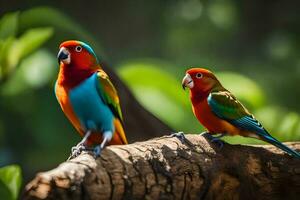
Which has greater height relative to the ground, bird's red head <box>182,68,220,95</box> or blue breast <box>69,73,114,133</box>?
bird's red head <box>182,68,220,95</box>

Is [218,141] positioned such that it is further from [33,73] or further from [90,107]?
[33,73]

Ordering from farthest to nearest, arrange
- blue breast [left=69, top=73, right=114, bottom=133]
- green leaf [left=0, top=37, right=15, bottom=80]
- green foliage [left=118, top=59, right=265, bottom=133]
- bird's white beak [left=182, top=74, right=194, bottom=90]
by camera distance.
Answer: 1. green foliage [left=118, top=59, right=265, bottom=133]
2. green leaf [left=0, top=37, right=15, bottom=80]
3. bird's white beak [left=182, top=74, right=194, bottom=90]
4. blue breast [left=69, top=73, right=114, bottom=133]

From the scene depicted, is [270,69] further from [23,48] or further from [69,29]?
[23,48]

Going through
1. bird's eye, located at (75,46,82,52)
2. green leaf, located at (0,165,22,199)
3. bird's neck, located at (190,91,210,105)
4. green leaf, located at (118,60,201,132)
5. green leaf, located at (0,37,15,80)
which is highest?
bird's eye, located at (75,46,82,52)

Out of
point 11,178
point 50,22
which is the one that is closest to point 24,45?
point 50,22

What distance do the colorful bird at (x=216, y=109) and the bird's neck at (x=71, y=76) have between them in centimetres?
25

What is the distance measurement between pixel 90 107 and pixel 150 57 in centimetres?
234

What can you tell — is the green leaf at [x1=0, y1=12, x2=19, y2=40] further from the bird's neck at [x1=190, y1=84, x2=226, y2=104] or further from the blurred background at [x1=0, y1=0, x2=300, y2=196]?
the bird's neck at [x1=190, y1=84, x2=226, y2=104]

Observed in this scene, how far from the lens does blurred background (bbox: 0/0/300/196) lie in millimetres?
2236

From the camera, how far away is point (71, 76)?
132 centimetres

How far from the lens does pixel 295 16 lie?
389 centimetres

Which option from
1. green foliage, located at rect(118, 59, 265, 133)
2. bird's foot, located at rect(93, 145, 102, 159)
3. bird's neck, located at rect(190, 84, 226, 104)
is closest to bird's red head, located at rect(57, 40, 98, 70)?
bird's foot, located at rect(93, 145, 102, 159)

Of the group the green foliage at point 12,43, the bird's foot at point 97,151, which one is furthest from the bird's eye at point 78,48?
the green foliage at point 12,43

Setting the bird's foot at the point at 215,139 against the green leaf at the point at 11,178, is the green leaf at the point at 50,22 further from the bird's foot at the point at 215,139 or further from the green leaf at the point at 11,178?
the bird's foot at the point at 215,139
